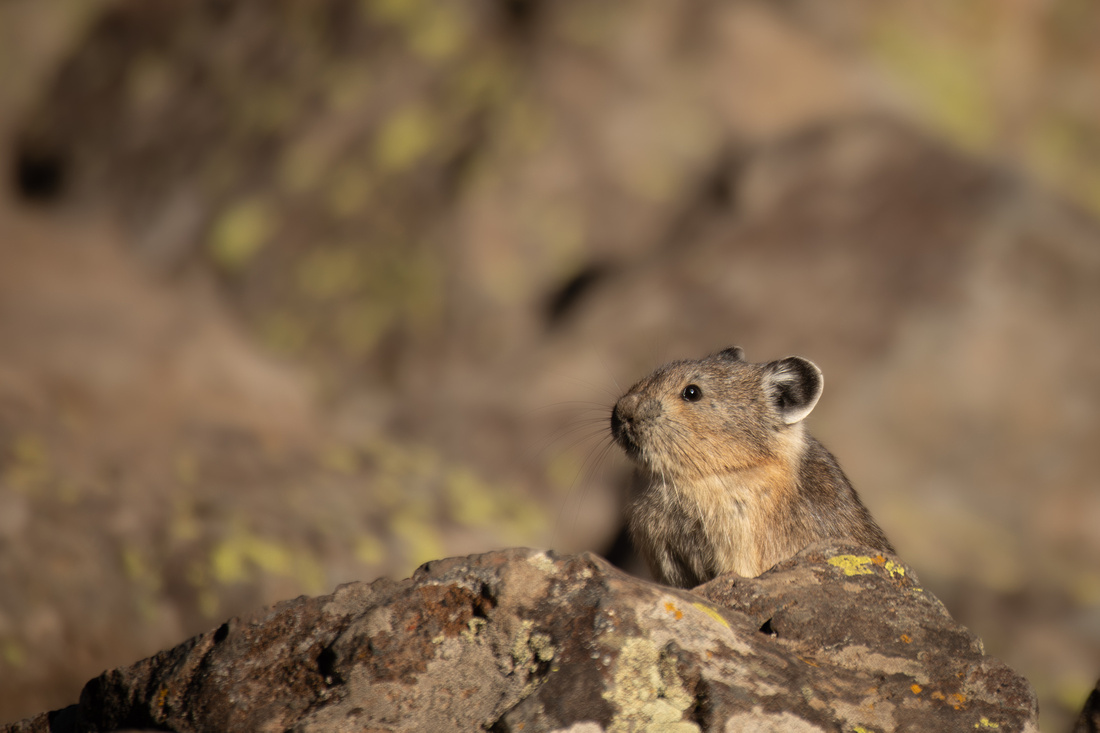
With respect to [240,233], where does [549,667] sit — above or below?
below

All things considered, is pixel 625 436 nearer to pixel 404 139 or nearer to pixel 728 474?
pixel 728 474

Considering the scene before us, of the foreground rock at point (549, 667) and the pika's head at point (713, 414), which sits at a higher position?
the pika's head at point (713, 414)

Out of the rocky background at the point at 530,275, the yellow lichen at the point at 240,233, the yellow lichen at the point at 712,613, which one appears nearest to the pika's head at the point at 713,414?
the yellow lichen at the point at 712,613

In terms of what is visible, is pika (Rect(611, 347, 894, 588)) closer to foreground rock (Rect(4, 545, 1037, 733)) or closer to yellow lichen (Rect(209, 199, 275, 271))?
foreground rock (Rect(4, 545, 1037, 733))

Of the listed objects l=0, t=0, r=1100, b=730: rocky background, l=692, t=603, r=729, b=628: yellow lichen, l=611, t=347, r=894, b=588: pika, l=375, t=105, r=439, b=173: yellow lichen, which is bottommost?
l=692, t=603, r=729, b=628: yellow lichen

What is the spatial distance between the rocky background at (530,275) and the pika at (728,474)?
529cm

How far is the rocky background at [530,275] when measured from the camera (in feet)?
45.2

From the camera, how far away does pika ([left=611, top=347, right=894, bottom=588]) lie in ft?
25.7

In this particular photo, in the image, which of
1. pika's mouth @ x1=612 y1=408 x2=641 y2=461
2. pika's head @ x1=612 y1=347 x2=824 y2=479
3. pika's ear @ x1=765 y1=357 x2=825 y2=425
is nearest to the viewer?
pika's head @ x1=612 y1=347 x2=824 y2=479

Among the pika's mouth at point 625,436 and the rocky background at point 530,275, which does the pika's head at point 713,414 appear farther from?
the rocky background at point 530,275

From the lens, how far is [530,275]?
1639 cm

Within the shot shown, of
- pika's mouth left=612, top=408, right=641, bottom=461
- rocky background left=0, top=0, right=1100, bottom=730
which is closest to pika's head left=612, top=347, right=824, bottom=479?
pika's mouth left=612, top=408, right=641, bottom=461

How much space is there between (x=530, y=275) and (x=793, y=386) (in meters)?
8.38

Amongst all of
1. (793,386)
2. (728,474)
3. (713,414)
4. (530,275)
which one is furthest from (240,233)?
(728,474)
